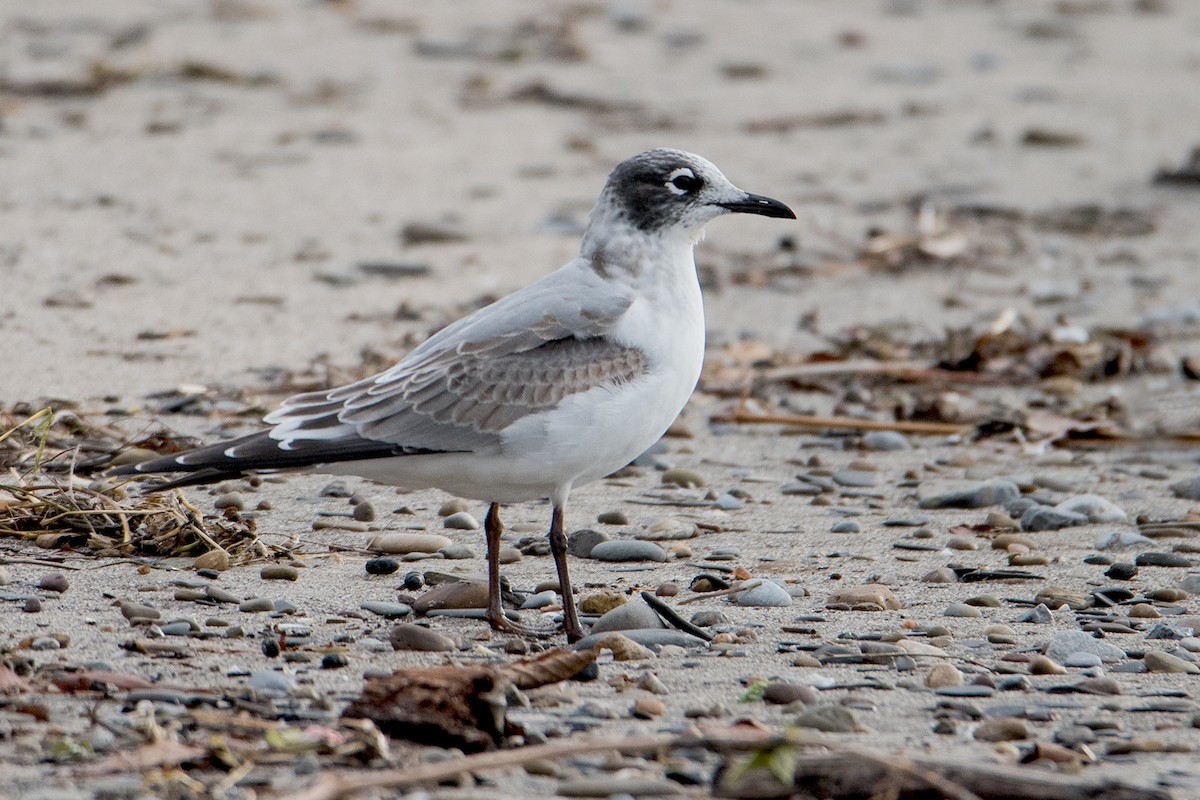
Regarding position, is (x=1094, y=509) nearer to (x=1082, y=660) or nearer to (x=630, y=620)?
(x=1082, y=660)

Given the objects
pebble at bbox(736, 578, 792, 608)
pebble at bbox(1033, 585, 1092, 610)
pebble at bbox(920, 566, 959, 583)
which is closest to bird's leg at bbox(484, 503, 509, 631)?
pebble at bbox(736, 578, 792, 608)

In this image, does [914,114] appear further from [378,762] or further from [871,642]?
[378,762]

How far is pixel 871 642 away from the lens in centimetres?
452

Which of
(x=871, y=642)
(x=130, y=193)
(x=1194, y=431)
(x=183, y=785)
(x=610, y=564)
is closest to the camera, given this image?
(x=183, y=785)

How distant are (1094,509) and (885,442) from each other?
1.09 metres

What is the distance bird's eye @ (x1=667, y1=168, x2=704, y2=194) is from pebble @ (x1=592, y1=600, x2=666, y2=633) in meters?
1.39

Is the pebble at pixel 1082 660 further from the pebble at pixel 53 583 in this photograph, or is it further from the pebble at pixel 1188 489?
the pebble at pixel 53 583

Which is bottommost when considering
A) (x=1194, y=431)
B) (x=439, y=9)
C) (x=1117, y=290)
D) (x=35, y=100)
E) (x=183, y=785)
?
(x=183, y=785)

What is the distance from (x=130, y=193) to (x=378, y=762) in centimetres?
670

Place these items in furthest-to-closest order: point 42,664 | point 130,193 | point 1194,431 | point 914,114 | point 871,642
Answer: point 914,114 → point 130,193 → point 1194,431 → point 871,642 → point 42,664

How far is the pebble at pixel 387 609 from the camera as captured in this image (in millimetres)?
4738

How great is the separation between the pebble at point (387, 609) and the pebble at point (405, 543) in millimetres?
578

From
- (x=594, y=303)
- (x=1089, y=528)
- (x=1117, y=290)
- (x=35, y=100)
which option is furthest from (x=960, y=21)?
(x=594, y=303)

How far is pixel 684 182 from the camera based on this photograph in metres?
5.31
